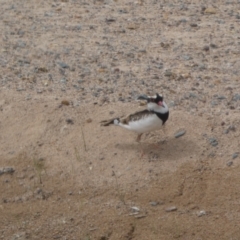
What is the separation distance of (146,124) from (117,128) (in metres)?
0.78

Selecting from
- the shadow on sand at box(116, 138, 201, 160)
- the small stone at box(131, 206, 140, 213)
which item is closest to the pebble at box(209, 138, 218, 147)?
the shadow on sand at box(116, 138, 201, 160)

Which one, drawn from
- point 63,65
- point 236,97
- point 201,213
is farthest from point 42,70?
point 201,213

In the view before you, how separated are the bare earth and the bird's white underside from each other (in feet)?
1.09

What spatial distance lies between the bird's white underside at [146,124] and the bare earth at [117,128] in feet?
1.09

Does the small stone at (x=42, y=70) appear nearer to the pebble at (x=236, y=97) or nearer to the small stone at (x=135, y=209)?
the pebble at (x=236, y=97)

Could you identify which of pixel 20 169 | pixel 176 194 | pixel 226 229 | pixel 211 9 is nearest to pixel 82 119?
pixel 20 169

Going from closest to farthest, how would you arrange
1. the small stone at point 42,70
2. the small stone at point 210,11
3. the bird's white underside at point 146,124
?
the bird's white underside at point 146,124
the small stone at point 42,70
the small stone at point 210,11

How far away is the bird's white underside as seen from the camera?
848 centimetres

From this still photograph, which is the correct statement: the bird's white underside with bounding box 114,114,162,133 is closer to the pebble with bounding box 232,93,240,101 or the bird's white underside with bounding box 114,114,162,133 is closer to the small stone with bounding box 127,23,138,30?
the pebble with bounding box 232,93,240,101

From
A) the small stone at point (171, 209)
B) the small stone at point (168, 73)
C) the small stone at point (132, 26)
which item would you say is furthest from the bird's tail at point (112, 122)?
the small stone at point (132, 26)

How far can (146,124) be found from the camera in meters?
8.50

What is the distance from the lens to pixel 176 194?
8.31 meters

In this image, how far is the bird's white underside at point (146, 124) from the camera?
27.8 feet

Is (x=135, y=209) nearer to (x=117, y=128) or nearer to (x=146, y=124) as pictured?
(x=146, y=124)
